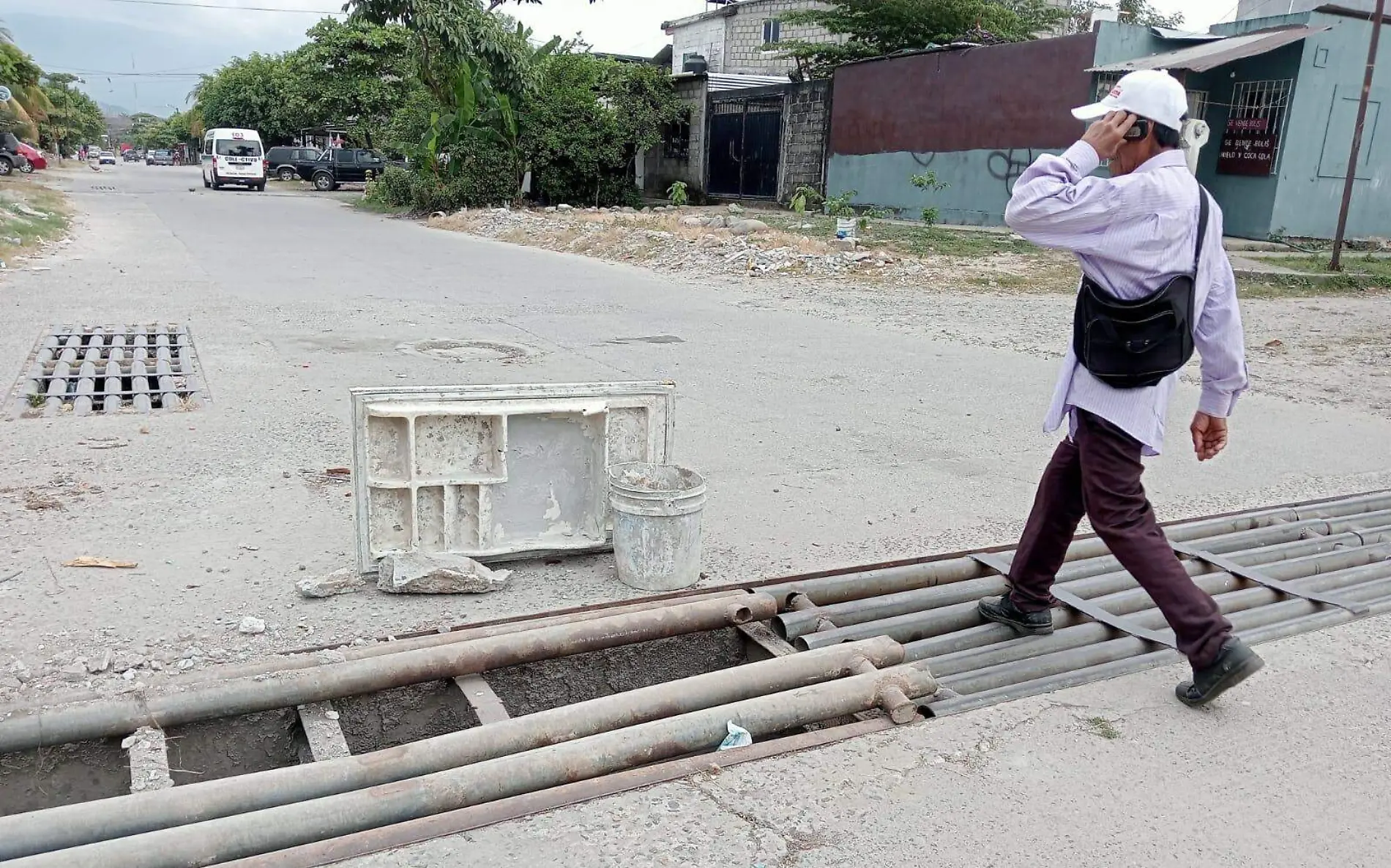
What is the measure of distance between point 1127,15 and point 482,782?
4159 centimetres

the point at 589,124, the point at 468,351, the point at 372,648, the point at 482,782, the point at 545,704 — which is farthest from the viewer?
the point at 589,124

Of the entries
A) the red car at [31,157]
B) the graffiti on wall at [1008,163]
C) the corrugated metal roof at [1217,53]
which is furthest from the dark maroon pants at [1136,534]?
the red car at [31,157]

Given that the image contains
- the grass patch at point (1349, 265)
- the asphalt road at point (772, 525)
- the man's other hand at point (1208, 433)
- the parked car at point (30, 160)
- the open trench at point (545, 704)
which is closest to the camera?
the open trench at point (545, 704)

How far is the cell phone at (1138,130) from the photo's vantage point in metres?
3.04

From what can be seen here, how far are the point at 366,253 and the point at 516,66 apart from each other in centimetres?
1041

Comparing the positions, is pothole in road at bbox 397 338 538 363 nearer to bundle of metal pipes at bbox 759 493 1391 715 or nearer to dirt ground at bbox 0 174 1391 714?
dirt ground at bbox 0 174 1391 714

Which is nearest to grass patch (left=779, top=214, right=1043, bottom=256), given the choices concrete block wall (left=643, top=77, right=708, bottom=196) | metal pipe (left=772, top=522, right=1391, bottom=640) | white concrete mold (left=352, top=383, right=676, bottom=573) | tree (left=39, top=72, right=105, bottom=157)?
concrete block wall (left=643, top=77, right=708, bottom=196)

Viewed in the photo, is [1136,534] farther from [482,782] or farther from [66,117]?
[66,117]

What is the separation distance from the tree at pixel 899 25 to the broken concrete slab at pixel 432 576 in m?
28.0

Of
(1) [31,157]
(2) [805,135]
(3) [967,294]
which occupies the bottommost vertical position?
(3) [967,294]

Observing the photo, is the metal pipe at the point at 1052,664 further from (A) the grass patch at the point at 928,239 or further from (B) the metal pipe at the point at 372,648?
(A) the grass patch at the point at 928,239

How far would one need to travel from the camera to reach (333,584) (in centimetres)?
379

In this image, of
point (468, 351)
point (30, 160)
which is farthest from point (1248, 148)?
point (30, 160)

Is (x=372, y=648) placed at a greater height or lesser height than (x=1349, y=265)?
lesser
